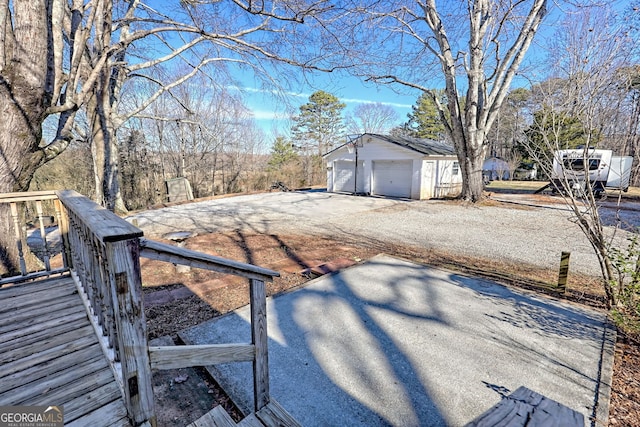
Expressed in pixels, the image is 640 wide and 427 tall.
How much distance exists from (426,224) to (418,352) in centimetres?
636

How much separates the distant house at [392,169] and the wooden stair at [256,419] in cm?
1356

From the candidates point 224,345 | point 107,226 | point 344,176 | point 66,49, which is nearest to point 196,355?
point 224,345

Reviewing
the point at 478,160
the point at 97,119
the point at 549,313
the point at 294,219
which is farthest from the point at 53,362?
the point at 478,160

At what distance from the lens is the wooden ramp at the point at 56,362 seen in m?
1.44

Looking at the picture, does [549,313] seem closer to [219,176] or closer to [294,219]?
[294,219]

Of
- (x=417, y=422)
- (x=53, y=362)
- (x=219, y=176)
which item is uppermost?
(x=219, y=176)

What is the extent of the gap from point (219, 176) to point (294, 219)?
39.9 feet

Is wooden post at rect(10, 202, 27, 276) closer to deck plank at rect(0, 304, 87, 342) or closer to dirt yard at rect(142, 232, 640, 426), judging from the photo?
deck plank at rect(0, 304, 87, 342)

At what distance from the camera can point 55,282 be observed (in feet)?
9.34

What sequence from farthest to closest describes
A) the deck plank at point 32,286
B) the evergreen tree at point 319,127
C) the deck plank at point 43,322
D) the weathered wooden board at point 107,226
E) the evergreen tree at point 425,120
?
1. the evergreen tree at point 425,120
2. the evergreen tree at point 319,127
3. the deck plank at point 32,286
4. the deck plank at point 43,322
5. the weathered wooden board at point 107,226

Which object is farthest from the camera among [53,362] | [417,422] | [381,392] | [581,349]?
[581,349]

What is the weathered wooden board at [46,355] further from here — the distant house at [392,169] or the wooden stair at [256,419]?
the distant house at [392,169]

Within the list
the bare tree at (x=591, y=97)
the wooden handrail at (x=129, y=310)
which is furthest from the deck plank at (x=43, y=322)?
the bare tree at (x=591, y=97)

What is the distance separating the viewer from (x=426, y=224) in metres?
8.52
